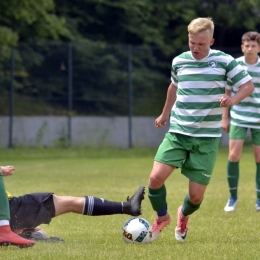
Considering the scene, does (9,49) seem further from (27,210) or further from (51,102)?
(27,210)

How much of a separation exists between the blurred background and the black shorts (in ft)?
47.5

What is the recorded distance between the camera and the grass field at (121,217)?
19.6 feet

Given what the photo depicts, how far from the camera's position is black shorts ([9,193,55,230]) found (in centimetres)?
651

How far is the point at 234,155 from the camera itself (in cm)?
934

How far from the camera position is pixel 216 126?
673cm

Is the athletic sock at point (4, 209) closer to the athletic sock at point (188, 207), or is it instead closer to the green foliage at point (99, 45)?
the athletic sock at point (188, 207)

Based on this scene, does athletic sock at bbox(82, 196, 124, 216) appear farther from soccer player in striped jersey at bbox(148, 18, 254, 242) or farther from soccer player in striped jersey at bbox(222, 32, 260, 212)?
soccer player in striped jersey at bbox(222, 32, 260, 212)

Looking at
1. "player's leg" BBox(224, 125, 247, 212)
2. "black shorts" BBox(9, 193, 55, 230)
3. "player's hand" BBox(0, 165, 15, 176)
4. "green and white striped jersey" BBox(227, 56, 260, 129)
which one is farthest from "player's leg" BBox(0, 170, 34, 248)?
"green and white striped jersey" BBox(227, 56, 260, 129)

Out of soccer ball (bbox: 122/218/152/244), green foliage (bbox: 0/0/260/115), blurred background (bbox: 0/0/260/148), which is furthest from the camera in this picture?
green foliage (bbox: 0/0/260/115)

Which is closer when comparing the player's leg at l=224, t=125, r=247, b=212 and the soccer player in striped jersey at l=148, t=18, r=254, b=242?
the soccer player in striped jersey at l=148, t=18, r=254, b=242

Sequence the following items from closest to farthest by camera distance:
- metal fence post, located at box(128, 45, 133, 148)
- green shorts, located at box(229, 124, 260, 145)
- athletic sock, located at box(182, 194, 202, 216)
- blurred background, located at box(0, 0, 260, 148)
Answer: athletic sock, located at box(182, 194, 202, 216) < green shorts, located at box(229, 124, 260, 145) < blurred background, located at box(0, 0, 260, 148) < metal fence post, located at box(128, 45, 133, 148)

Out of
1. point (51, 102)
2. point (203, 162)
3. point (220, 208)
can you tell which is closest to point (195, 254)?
point (203, 162)

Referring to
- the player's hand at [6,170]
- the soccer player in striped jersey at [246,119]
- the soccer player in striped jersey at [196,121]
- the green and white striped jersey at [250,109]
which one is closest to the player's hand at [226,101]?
the soccer player in striped jersey at [196,121]

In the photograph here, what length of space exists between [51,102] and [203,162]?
51.8ft
